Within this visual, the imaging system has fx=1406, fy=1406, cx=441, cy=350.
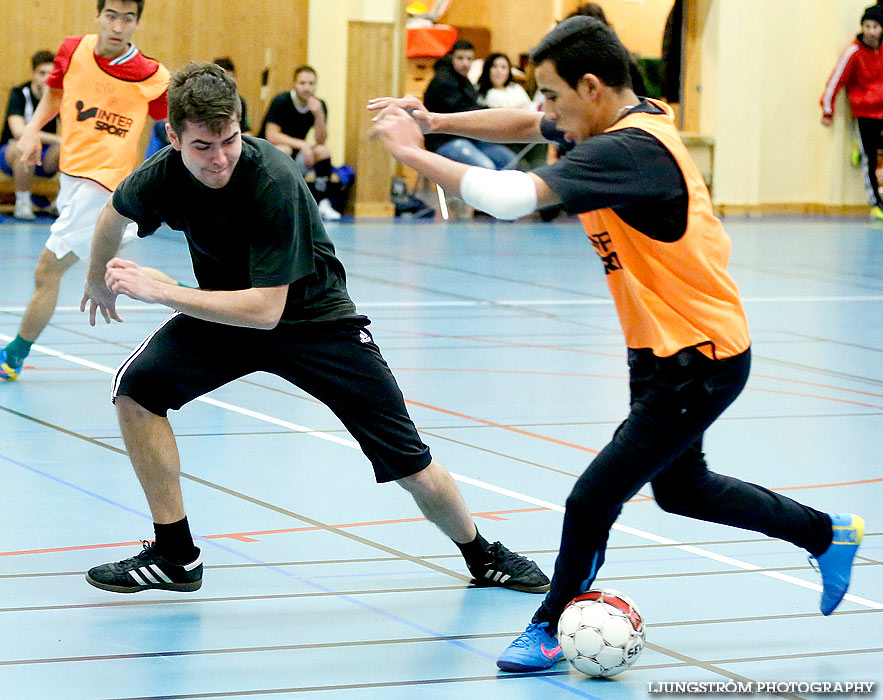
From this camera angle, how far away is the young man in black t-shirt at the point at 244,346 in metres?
4.20

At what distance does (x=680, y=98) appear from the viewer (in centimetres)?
2056

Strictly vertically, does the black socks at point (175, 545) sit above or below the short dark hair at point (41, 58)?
below

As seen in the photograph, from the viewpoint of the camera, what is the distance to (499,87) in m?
17.8

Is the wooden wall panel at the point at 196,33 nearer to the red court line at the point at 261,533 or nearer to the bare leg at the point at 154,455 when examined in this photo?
the red court line at the point at 261,533

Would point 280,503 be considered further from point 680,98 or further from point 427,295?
point 680,98

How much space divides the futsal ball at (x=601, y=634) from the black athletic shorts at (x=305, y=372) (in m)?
0.79

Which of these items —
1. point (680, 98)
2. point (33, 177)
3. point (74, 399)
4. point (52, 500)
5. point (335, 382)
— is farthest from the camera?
point (680, 98)

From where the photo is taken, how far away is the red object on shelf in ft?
70.2

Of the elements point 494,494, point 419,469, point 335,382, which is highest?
point 335,382

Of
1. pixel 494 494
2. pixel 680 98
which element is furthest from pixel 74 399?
pixel 680 98

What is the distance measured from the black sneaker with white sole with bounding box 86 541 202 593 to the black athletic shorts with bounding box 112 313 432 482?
1.58 ft

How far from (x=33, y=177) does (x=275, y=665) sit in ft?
43.8

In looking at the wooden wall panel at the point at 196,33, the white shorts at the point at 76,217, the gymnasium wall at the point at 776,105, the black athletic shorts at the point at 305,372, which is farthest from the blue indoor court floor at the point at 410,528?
the gymnasium wall at the point at 776,105

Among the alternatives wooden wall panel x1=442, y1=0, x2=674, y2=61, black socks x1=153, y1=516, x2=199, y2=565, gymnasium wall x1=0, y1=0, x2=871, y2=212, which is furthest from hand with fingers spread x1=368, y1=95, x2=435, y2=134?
wooden wall panel x1=442, y1=0, x2=674, y2=61
